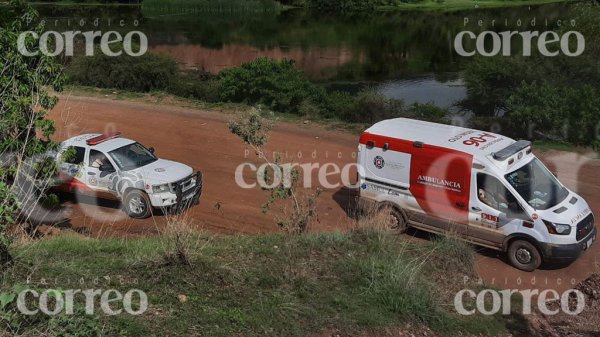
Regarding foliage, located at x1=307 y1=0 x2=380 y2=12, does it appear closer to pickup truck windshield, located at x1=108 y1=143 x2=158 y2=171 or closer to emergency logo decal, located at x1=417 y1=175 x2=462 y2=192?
pickup truck windshield, located at x1=108 y1=143 x2=158 y2=171

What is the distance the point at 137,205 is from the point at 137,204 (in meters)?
0.02

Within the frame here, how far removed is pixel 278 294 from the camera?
7.66 meters

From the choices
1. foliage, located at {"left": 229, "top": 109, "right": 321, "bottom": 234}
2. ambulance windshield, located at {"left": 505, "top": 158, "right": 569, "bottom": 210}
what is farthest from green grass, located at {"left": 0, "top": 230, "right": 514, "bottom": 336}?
ambulance windshield, located at {"left": 505, "top": 158, "right": 569, "bottom": 210}

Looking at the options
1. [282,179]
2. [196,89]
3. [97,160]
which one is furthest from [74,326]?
[196,89]

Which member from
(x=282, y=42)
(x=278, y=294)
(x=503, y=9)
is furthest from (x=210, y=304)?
(x=503, y=9)

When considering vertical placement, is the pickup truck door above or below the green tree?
below

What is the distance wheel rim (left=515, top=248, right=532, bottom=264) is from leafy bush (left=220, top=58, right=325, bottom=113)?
14576mm

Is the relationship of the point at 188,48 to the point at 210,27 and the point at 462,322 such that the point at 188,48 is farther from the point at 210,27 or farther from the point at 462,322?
the point at 462,322

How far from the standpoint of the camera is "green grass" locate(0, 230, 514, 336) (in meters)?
6.88

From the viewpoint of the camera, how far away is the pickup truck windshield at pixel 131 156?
13.6 metres

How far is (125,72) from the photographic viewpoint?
1133 inches

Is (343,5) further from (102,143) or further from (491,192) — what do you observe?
(491,192)

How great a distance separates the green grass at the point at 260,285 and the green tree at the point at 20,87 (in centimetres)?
191

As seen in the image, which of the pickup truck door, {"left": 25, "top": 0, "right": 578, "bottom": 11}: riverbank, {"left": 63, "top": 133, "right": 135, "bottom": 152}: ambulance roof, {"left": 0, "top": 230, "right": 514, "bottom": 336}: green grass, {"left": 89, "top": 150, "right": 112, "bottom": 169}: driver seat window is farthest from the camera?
{"left": 25, "top": 0, "right": 578, "bottom": 11}: riverbank
